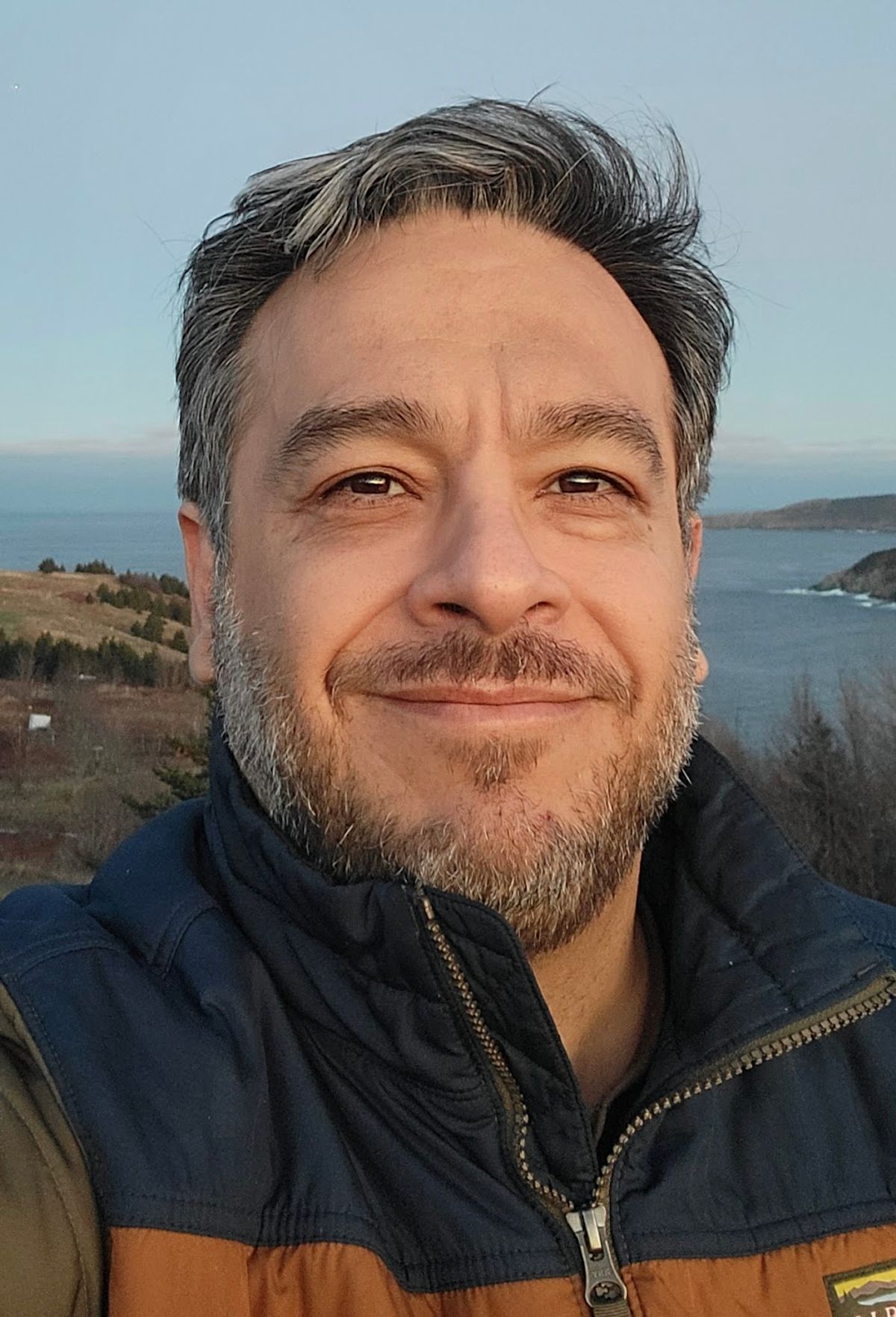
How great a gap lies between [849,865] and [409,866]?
399 inches

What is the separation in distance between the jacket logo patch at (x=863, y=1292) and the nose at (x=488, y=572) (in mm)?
1002

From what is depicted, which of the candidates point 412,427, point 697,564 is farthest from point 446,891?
point 697,564

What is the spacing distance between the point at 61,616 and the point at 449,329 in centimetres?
1058

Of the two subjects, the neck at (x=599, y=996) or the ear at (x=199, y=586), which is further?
the ear at (x=199, y=586)

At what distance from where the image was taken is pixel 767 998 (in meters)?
1.53

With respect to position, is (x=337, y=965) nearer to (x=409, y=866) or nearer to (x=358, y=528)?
(x=409, y=866)

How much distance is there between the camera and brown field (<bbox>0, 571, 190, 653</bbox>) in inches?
440

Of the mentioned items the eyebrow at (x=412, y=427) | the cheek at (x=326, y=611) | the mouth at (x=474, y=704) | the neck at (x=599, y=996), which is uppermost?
the eyebrow at (x=412, y=427)

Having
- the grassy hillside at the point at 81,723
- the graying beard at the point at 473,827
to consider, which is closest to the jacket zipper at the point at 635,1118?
the graying beard at the point at 473,827

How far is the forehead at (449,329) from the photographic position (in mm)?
1649

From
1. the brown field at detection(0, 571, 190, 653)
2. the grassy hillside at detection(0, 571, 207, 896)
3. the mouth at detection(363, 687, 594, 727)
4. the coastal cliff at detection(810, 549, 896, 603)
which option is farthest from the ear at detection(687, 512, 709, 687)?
the coastal cliff at detection(810, 549, 896, 603)

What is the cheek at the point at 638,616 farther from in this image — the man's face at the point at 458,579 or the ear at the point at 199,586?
the ear at the point at 199,586

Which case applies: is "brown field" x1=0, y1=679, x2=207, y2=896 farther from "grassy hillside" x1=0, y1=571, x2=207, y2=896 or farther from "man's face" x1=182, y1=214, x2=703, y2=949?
"man's face" x1=182, y1=214, x2=703, y2=949

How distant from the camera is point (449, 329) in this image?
1.68m
